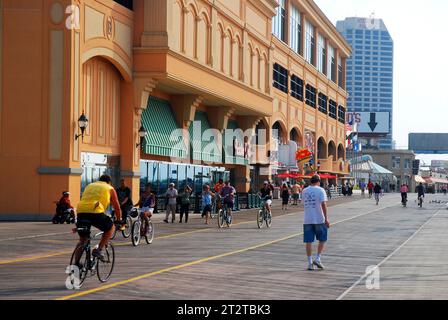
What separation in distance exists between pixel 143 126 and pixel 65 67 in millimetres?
8462

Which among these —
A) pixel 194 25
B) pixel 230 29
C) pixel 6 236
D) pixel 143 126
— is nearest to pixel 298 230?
pixel 6 236

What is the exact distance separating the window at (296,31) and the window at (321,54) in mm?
9552

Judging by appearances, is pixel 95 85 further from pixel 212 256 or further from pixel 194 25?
pixel 212 256

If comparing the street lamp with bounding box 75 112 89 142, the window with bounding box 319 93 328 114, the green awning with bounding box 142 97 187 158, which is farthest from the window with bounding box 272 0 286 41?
the street lamp with bounding box 75 112 89 142

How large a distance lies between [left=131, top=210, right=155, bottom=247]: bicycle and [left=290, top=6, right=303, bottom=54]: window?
2172 inches

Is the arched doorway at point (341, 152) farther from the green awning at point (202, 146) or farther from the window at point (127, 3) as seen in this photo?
the window at point (127, 3)

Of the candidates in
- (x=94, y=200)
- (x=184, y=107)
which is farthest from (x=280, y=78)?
(x=94, y=200)

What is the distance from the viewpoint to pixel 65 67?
3066cm

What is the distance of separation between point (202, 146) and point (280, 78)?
74.1ft

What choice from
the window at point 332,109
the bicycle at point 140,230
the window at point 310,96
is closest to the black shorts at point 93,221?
the bicycle at point 140,230

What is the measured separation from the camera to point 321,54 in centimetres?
9069

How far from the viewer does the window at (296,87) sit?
73250mm

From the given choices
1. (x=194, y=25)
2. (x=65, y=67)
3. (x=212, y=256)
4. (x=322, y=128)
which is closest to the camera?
(x=212, y=256)

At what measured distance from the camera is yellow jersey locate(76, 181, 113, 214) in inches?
502
